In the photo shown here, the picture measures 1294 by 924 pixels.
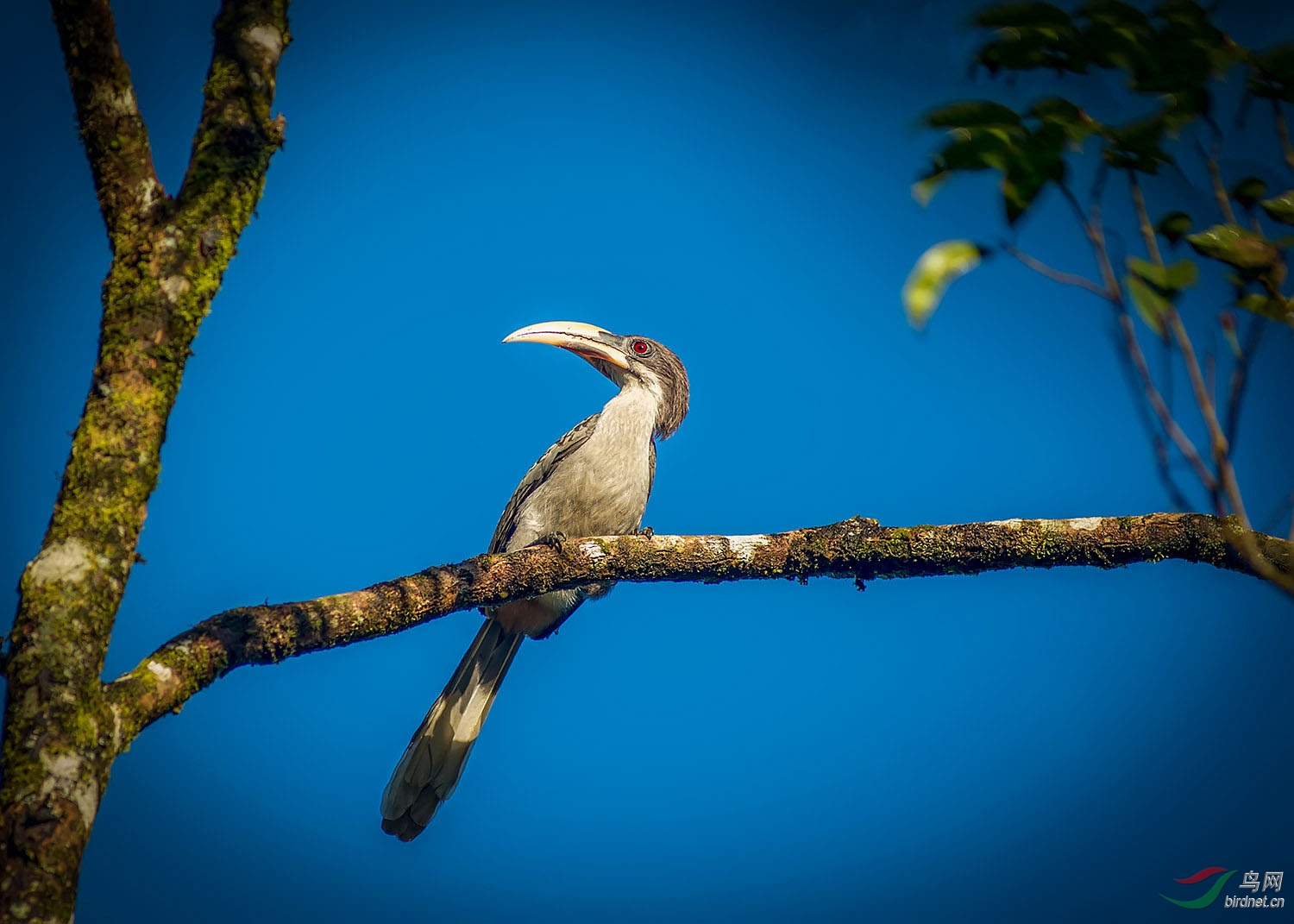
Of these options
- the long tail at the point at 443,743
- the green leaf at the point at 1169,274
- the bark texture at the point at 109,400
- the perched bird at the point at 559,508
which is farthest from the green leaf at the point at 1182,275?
the long tail at the point at 443,743

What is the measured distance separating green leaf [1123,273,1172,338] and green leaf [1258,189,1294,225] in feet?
1.93

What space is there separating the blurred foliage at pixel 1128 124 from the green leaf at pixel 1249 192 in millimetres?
55

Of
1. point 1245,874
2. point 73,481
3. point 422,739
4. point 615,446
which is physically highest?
point 615,446

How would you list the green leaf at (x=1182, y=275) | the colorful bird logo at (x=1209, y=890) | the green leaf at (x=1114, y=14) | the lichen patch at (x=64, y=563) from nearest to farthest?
the green leaf at (x=1182, y=275), the green leaf at (x=1114, y=14), the lichen patch at (x=64, y=563), the colorful bird logo at (x=1209, y=890)

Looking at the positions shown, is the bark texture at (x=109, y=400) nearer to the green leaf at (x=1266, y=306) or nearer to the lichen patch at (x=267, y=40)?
the lichen patch at (x=267, y=40)

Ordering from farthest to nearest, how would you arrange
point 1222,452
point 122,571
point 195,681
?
point 195,681 < point 122,571 < point 1222,452

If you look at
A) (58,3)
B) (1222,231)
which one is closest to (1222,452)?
(1222,231)

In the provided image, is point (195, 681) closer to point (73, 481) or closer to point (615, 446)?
point (73, 481)

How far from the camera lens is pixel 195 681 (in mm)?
2996

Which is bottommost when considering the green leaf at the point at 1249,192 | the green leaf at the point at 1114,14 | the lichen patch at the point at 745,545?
the lichen patch at the point at 745,545

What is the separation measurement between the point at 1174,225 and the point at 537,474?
5125 millimetres

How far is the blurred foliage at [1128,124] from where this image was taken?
191cm

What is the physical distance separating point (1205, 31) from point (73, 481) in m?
3.21

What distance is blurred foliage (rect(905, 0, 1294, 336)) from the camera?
1.91 meters
